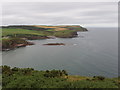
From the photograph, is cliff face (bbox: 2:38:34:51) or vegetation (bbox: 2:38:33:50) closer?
cliff face (bbox: 2:38:34:51)

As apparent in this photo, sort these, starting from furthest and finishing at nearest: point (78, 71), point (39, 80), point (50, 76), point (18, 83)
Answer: point (78, 71)
point (50, 76)
point (39, 80)
point (18, 83)

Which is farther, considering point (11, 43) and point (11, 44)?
point (11, 43)

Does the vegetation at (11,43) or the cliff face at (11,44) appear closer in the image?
the cliff face at (11,44)

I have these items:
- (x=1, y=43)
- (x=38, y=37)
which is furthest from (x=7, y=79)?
(x=38, y=37)

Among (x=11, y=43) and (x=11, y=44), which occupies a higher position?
(x=11, y=43)

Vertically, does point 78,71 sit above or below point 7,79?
below

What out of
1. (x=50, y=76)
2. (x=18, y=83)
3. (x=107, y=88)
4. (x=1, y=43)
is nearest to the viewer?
(x=107, y=88)

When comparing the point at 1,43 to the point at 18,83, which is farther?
the point at 1,43

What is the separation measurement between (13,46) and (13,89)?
10150 cm

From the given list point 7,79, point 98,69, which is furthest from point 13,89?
point 98,69

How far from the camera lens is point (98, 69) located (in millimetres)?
67938

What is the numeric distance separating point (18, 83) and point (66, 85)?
35.4ft

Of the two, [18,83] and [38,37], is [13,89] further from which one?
[38,37]

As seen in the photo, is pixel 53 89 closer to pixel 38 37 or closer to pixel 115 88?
pixel 115 88
